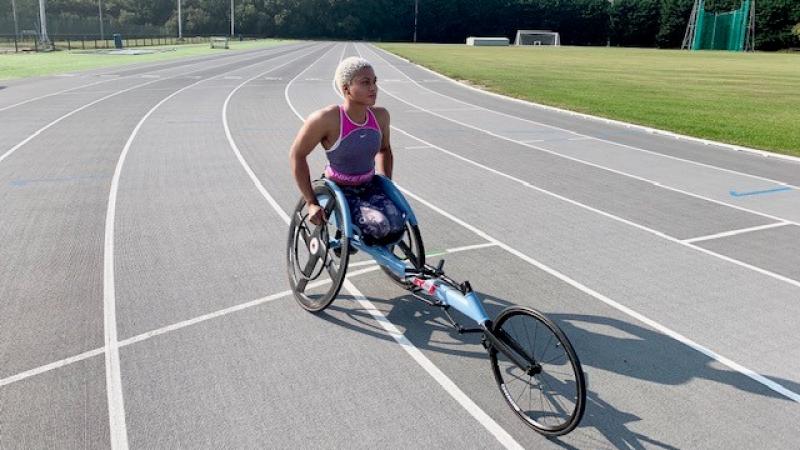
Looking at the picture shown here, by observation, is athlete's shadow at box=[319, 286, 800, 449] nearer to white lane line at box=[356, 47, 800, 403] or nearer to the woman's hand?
white lane line at box=[356, 47, 800, 403]

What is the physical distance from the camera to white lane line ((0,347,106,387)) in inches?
141

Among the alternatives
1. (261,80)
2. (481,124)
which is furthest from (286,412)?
(261,80)

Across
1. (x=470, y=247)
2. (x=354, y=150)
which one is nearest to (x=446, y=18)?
(x=470, y=247)

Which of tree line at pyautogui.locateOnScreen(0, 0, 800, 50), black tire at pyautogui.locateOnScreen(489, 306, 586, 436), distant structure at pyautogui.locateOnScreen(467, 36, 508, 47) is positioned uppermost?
tree line at pyautogui.locateOnScreen(0, 0, 800, 50)

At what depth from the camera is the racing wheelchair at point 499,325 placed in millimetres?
3172

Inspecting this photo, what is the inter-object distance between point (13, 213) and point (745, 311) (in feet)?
24.3

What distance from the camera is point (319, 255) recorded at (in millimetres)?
4633

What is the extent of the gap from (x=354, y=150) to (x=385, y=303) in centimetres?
124

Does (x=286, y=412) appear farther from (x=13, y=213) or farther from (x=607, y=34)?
(x=607, y=34)

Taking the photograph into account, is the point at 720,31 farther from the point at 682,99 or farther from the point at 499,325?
the point at 499,325

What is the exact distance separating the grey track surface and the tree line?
78997 millimetres

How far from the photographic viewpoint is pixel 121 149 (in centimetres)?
1041

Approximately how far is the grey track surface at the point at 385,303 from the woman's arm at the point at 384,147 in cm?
100

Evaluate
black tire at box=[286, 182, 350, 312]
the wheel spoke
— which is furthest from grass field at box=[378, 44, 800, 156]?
the wheel spoke
